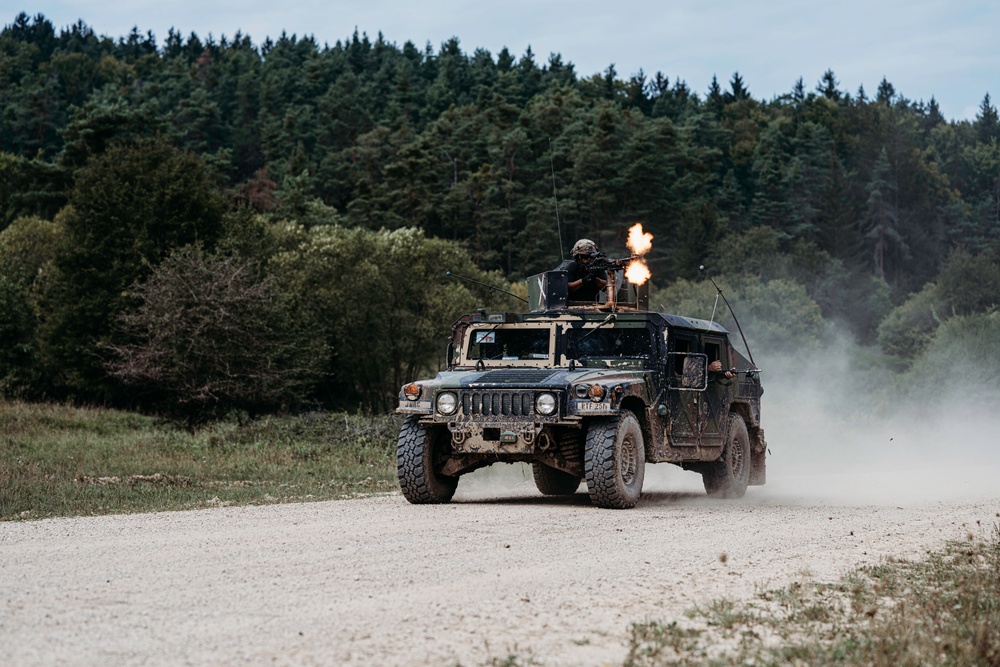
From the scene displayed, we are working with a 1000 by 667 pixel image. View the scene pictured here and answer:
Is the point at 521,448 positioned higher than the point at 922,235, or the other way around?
the point at 922,235

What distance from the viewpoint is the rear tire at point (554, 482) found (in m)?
18.7

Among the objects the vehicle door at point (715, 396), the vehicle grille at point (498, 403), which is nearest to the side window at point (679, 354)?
the vehicle door at point (715, 396)

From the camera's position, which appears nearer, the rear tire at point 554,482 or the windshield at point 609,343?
the windshield at point 609,343

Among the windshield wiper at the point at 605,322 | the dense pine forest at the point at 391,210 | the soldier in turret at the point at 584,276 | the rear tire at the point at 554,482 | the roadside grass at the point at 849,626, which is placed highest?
the dense pine forest at the point at 391,210

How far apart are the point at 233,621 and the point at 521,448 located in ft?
25.4

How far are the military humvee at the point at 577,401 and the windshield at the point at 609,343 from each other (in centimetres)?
1

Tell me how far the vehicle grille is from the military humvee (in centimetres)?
1

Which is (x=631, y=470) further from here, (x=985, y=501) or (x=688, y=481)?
(x=688, y=481)

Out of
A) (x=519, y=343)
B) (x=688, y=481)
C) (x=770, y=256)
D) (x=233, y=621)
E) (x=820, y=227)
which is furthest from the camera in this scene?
(x=820, y=227)

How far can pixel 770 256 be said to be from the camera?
100 metres

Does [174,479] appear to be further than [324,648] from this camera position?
→ Yes

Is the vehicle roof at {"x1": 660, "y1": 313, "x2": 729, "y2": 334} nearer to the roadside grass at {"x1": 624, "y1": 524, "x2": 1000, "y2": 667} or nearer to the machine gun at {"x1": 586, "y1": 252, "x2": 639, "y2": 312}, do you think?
the machine gun at {"x1": 586, "y1": 252, "x2": 639, "y2": 312}

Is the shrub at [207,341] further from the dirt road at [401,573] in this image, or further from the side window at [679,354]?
the dirt road at [401,573]

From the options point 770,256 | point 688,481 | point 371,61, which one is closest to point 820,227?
point 770,256
